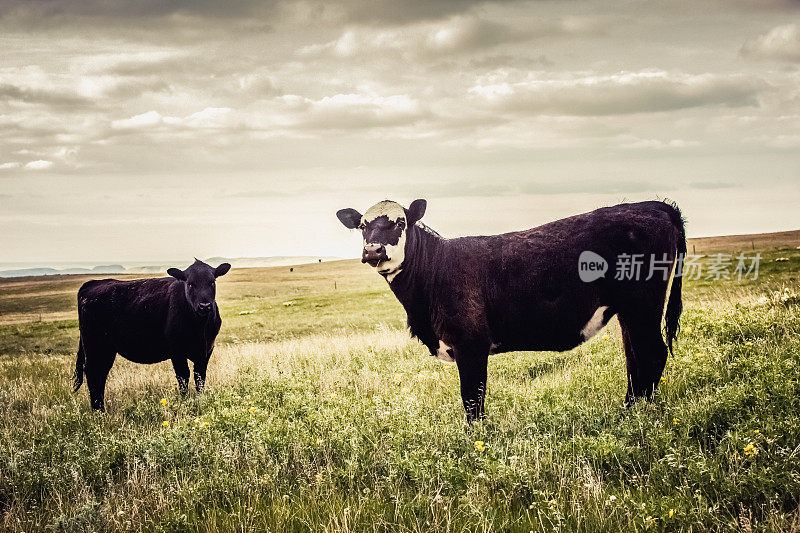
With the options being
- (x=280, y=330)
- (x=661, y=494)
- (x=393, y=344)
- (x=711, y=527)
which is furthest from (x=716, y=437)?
(x=280, y=330)

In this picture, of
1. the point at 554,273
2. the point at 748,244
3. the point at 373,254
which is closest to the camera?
the point at 373,254

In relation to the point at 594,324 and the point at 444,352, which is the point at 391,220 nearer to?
the point at 444,352

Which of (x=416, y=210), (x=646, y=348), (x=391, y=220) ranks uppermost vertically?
(x=416, y=210)

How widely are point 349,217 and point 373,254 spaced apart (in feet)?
3.15

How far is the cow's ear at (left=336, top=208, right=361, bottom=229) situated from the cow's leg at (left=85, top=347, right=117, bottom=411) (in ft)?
19.0

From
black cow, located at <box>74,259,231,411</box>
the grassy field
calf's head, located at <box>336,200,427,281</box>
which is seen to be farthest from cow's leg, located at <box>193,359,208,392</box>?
calf's head, located at <box>336,200,427,281</box>

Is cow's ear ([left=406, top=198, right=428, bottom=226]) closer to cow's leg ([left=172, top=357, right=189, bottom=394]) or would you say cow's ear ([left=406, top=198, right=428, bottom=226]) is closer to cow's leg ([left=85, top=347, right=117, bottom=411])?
cow's leg ([left=172, top=357, right=189, bottom=394])

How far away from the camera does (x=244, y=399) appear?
8.73 meters

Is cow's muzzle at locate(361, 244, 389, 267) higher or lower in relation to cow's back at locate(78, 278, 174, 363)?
higher

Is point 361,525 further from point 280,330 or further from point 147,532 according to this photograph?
point 280,330

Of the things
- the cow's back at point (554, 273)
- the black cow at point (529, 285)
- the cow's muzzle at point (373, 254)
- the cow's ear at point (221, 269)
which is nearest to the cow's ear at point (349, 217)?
the black cow at point (529, 285)

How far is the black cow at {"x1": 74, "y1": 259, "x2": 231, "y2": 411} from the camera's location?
989 centimetres

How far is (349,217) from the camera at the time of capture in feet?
23.8

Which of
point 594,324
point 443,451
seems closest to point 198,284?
point 443,451
